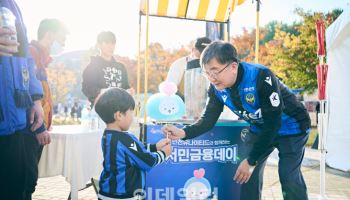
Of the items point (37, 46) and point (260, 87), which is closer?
point (260, 87)

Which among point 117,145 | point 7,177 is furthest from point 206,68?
point 7,177

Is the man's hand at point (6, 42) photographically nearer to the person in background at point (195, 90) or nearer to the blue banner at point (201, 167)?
the blue banner at point (201, 167)

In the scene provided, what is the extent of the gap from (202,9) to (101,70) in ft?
4.91

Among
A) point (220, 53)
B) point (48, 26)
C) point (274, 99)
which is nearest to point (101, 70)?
point (48, 26)

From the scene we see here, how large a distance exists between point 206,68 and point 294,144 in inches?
36.3

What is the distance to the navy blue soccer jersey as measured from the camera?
2.24 m

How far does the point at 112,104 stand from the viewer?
7.45 feet

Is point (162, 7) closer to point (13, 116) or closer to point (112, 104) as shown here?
point (112, 104)

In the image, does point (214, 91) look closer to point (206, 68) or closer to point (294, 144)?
point (206, 68)

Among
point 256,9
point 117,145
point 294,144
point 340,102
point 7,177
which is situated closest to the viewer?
point 7,177

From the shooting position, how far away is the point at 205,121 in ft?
8.89

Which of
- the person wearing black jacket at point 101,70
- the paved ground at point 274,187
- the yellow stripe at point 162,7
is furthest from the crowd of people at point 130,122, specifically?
the paved ground at point 274,187

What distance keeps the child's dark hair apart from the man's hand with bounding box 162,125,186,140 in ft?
Answer: 1.44

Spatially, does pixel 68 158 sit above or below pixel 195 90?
below
